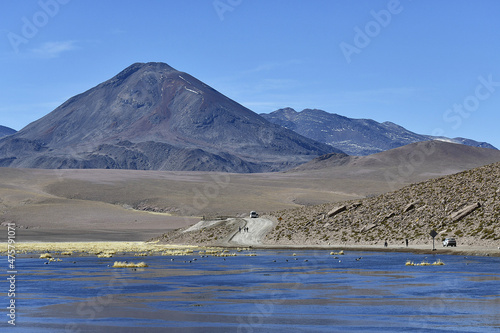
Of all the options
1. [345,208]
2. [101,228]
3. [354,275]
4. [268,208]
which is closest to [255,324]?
[354,275]

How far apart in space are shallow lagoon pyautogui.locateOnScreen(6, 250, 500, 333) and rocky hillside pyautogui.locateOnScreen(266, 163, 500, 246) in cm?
2197

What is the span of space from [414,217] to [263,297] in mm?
57965

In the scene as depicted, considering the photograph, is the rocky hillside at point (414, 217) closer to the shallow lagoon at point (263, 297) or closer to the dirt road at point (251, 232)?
the dirt road at point (251, 232)

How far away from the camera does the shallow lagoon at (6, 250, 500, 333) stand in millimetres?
26906

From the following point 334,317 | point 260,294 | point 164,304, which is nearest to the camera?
point 334,317

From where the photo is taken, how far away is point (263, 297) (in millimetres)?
35938

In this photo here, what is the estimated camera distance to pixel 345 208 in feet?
338

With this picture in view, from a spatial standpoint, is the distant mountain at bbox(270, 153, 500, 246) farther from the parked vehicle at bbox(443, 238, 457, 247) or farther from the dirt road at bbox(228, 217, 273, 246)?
the dirt road at bbox(228, 217, 273, 246)

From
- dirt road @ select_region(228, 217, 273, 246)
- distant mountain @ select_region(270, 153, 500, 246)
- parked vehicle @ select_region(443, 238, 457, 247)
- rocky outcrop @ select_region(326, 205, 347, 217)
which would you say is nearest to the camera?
parked vehicle @ select_region(443, 238, 457, 247)

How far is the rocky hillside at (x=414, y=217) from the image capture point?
266ft

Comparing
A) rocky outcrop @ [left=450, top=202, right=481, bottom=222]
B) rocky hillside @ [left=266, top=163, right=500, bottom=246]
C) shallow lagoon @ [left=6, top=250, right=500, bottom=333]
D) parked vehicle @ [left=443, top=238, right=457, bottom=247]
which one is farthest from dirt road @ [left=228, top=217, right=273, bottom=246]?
shallow lagoon @ [left=6, top=250, right=500, bottom=333]

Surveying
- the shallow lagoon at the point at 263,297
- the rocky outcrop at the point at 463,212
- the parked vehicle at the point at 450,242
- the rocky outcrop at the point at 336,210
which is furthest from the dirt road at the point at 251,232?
the shallow lagoon at the point at 263,297

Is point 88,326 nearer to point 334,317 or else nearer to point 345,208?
point 334,317

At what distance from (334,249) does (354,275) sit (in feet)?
120
